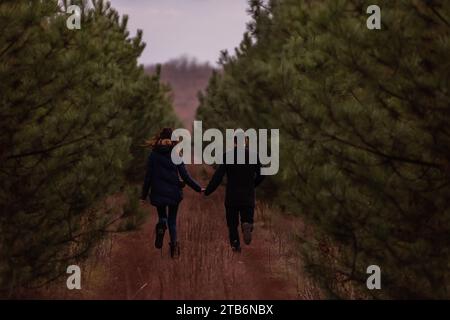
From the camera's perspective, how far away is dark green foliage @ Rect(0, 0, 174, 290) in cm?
521

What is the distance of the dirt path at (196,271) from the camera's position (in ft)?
20.7

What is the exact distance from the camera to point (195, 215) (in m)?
12.5

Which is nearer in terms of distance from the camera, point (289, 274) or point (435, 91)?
point (435, 91)

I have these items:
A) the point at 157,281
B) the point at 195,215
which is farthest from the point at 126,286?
the point at 195,215

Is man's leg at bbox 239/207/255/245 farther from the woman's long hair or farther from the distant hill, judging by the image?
the distant hill

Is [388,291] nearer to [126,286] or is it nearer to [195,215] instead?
[126,286]

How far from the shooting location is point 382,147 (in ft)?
15.2

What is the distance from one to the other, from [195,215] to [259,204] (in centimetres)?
179

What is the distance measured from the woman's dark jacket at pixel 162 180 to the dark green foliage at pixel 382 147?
310cm

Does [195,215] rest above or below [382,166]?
above

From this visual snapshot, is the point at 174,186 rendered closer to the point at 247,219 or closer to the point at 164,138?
the point at 164,138

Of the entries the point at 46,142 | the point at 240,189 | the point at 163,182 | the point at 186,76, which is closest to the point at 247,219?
the point at 240,189

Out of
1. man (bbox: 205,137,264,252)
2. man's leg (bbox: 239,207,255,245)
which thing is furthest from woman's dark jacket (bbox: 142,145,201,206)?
man's leg (bbox: 239,207,255,245)
